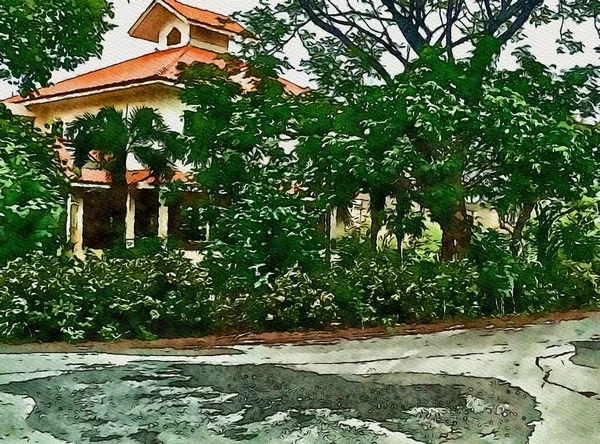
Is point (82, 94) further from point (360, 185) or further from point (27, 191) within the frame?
point (360, 185)

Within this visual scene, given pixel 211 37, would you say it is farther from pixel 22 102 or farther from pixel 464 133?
pixel 464 133

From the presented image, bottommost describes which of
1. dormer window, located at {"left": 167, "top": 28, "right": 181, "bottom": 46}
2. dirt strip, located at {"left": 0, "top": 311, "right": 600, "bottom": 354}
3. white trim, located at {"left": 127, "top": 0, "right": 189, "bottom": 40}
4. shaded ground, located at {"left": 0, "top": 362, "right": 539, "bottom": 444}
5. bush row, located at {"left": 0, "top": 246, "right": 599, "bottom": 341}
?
shaded ground, located at {"left": 0, "top": 362, "right": 539, "bottom": 444}

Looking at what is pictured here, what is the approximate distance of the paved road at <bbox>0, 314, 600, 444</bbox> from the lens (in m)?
2.33

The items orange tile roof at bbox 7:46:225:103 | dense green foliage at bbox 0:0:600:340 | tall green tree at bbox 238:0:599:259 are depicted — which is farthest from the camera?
tall green tree at bbox 238:0:599:259

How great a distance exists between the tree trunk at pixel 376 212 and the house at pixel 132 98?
126cm

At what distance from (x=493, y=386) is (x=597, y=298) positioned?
181 cm

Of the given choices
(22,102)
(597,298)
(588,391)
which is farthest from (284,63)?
(597,298)

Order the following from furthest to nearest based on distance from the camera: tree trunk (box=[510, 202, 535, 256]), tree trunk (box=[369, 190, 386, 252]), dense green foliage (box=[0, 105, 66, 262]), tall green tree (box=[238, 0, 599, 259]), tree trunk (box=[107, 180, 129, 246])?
1. tree trunk (box=[510, 202, 535, 256])
2. tree trunk (box=[369, 190, 386, 252])
3. tall green tree (box=[238, 0, 599, 259])
4. tree trunk (box=[107, 180, 129, 246])
5. dense green foliage (box=[0, 105, 66, 262])

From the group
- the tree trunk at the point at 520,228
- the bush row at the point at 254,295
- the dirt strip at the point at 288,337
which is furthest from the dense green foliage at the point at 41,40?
the tree trunk at the point at 520,228

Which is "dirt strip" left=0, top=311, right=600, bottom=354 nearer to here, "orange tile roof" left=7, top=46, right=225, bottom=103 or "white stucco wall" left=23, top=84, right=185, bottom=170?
"white stucco wall" left=23, top=84, right=185, bottom=170

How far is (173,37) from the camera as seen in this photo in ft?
10.4

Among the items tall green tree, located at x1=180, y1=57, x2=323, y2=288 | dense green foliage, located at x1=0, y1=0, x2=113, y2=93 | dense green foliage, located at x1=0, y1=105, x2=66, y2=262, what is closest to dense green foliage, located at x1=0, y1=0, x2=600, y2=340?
tall green tree, located at x1=180, y1=57, x2=323, y2=288

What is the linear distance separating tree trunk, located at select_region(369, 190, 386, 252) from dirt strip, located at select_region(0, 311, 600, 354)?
0.53 meters

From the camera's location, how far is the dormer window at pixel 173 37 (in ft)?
10.3
